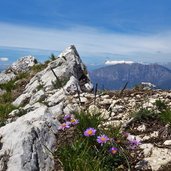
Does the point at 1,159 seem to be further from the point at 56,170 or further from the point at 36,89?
the point at 36,89

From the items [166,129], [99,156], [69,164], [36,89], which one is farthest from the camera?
[36,89]

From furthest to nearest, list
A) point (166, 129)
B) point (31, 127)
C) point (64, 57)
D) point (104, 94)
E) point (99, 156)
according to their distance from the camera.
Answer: point (64, 57), point (104, 94), point (166, 129), point (31, 127), point (99, 156)

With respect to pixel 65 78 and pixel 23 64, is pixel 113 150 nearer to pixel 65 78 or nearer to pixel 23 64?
pixel 65 78

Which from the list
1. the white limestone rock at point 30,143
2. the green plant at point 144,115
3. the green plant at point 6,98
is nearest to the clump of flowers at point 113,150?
the white limestone rock at point 30,143

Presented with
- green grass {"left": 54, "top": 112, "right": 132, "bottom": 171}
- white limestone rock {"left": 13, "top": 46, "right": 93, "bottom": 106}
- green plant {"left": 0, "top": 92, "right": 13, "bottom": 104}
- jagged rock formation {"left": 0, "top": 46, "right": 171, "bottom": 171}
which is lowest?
green plant {"left": 0, "top": 92, "right": 13, "bottom": 104}

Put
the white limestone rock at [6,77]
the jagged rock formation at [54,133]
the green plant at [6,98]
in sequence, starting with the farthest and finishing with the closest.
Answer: the white limestone rock at [6,77] → the green plant at [6,98] → the jagged rock formation at [54,133]

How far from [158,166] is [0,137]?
3.31m

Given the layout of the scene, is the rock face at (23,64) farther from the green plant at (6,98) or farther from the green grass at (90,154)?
the green grass at (90,154)

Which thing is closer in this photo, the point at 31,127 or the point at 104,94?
the point at 31,127

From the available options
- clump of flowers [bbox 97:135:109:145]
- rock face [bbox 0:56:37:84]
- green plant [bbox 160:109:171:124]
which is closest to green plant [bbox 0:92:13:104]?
rock face [bbox 0:56:37:84]

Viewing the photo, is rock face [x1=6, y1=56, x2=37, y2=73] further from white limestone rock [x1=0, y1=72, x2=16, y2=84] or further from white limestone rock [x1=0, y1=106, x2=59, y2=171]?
white limestone rock [x1=0, y1=106, x2=59, y2=171]

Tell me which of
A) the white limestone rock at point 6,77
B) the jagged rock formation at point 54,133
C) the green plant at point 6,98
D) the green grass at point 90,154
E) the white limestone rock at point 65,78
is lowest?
the white limestone rock at point 6,77

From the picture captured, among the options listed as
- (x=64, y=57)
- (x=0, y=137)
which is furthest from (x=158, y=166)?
(x=64, y=57)

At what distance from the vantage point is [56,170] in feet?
22.0
